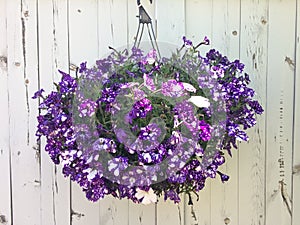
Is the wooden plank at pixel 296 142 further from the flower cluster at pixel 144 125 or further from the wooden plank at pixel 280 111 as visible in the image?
the flower cluster at pixel 144 125

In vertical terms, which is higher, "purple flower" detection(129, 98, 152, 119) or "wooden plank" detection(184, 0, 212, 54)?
"wooden plank" detection(184, 0, 212, 54)

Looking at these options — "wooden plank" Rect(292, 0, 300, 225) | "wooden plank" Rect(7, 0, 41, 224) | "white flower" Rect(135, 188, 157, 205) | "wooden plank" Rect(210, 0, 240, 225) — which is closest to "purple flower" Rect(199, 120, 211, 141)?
"white flower" Rect(135, 188, 157, 205)

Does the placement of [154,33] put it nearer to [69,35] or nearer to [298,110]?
[69,35]

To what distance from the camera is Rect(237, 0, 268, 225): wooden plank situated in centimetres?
146

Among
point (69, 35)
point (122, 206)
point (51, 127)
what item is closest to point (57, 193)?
point (122, 206)

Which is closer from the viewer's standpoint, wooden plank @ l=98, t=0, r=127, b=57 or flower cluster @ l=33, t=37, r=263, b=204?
Result: flower cluster @ l=33, t=37, r=263, b=204

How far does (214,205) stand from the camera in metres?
1.52

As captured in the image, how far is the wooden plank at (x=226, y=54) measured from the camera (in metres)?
1.46

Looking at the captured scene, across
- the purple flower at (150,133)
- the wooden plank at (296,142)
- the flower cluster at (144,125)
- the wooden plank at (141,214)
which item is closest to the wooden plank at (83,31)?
the flower cluster at (144,125)

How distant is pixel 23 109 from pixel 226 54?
791 mm

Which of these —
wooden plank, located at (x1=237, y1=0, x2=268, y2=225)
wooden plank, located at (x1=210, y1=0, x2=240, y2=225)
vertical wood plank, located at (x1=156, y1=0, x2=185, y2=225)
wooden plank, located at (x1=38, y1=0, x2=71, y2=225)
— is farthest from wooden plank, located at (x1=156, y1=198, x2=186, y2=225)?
vertical wood plank, located at (x1=156, y1=0, x2=185, y2=225)

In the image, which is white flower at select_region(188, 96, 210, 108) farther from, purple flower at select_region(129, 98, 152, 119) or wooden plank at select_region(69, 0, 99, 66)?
wooden plank at select_region(69, 0, 99, 66)

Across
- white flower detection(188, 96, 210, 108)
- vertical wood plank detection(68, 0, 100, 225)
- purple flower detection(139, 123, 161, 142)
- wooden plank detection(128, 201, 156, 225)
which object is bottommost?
wooden plank detection(128, 201, 156, 225)

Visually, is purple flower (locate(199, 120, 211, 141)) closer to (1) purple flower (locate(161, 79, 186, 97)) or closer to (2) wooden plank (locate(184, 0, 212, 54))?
(1) purple flower (locate(161, 79, 186, 97))
